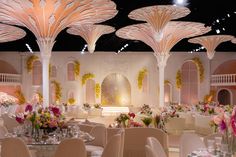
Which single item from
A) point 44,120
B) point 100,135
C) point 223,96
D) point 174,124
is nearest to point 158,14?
point 174,124

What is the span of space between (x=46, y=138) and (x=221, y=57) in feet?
66.8

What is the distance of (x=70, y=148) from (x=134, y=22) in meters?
13.0

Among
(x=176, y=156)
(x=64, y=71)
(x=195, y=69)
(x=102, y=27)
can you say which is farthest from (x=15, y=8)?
(x=195, y=69)

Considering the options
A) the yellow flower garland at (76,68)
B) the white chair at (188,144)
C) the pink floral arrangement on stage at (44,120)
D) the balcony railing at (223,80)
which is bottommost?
the white chair at (188,144)

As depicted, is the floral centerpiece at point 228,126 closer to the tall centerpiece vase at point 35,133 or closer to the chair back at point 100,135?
the tall centerpiece vase at point 35,133

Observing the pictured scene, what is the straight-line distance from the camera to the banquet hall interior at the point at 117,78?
17.0 feet

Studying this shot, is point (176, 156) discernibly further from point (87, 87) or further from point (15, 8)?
point (87, 87)

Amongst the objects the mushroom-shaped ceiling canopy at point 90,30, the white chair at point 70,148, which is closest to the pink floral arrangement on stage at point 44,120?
the white chair at point 70,148

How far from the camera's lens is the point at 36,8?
31.4 feet

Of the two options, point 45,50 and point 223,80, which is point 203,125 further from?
point 223,80

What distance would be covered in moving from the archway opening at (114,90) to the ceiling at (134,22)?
2.01 meters

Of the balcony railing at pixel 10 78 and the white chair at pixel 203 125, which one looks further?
the balcony railing at pixel 10 78

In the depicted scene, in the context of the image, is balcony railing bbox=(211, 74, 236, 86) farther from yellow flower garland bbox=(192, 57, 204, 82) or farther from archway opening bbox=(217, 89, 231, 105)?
archway opening bbox=(217, 89, 231, 105)

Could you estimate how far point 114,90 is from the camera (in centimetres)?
2422
